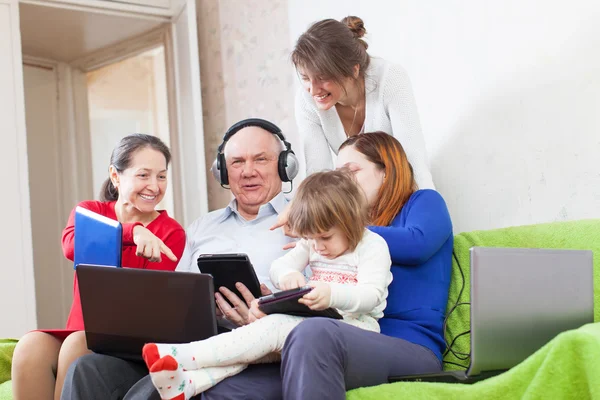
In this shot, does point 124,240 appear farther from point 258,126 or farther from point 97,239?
point 258,126

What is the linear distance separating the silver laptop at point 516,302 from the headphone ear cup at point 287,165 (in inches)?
32.7

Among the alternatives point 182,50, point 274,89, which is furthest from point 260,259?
point 182,50

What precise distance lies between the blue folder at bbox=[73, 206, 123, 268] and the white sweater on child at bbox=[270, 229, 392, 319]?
40cm

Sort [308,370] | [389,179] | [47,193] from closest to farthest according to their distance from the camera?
[308,370] < [389,179] < [47,193]

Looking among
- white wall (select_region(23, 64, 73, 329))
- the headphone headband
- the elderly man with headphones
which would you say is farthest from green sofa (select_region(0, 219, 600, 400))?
white wall (select_region(23, 64, 73, 329))

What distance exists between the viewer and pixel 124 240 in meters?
2.01

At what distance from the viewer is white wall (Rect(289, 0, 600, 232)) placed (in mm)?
1963

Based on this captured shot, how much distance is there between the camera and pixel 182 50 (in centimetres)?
379

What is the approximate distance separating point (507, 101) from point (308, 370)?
3.76 feet

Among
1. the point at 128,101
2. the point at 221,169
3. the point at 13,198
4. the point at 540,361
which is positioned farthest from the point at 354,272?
the point at 128,101

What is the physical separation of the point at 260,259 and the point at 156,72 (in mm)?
4075

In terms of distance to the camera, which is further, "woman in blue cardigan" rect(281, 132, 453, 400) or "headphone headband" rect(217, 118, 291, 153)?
"headphone headband" rect(217, 118, 291, 153)

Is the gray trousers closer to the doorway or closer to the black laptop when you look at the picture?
the black laptop

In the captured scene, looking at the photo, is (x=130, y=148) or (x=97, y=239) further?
(x=130, y=148)
